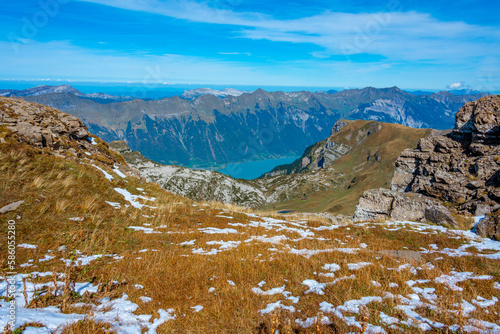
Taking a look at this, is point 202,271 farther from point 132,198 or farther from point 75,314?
point 132,198

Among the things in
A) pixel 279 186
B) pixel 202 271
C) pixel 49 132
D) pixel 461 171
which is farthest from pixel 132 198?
pixel 279 186

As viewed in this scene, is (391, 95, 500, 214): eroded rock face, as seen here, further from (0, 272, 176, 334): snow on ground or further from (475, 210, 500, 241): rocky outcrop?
(0, 272, 176, 334): snow on ground

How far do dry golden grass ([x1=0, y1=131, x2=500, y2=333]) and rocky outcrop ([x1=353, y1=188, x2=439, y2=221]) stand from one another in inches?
300

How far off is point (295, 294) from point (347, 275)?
250 cm

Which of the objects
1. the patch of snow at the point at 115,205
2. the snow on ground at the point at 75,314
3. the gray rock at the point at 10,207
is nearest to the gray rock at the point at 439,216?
the snow on ground at the point at 75,314

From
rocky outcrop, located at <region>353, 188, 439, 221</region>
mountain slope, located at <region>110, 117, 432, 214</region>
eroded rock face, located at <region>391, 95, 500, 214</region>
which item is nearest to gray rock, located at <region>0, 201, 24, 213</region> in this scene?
rocky outcrop, located at <region>353, 188, 439, 221</region>

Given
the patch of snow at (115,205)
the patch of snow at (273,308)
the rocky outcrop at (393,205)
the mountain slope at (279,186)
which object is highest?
the patch of snow at (273,308)

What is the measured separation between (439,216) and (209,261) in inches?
841

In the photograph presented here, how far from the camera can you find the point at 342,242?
1467 centimetres

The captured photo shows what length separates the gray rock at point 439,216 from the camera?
19641 millimetres

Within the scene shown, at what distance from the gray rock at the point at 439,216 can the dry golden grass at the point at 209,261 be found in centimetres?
392

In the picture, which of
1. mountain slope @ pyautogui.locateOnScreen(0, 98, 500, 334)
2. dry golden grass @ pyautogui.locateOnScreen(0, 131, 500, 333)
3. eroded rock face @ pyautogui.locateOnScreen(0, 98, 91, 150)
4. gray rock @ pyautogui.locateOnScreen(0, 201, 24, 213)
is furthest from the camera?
eroded rock face @ pyautogui.locateOnScreen(0, 98, 91, 150)

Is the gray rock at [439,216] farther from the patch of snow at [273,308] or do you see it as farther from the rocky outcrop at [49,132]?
the rocky outcrop at [49,132]

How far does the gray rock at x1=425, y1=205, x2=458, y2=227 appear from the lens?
19.6 m
